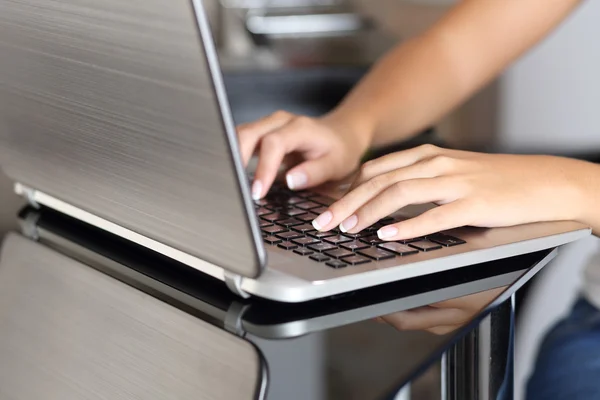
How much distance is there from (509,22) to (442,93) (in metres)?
0.12

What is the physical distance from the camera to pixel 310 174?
883 millimetres

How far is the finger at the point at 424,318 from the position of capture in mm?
540

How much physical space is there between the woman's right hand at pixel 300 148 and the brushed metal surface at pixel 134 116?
0.65ft

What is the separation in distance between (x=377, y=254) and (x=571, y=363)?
Answer: 322 millimetres

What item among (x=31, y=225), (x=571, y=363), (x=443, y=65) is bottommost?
(x=571, y=363)

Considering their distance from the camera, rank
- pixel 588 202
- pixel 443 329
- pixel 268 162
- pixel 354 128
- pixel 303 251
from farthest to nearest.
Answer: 1. pixel 354 128
2. pixel 268 162
3. pixel 588 202
4. pixel 303 251
5. pixel 443 329

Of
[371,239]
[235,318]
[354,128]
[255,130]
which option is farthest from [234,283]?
[354,128]

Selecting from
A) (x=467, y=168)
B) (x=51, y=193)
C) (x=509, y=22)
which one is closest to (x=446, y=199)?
(x=467, y=168)

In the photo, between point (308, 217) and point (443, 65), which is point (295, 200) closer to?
point (308, 217)

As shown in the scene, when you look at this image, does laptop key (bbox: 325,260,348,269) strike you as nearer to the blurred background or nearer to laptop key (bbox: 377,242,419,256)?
laptop key (bbox: 377,242,419,256)

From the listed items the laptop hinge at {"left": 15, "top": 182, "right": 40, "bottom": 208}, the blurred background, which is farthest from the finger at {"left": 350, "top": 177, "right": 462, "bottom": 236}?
the blurred background

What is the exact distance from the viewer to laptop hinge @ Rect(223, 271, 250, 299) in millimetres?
586

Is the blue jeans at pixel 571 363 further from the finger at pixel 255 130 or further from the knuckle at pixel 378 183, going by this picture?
the finger at pixel 255 130

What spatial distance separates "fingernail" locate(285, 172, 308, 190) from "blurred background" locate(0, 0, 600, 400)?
1.19 ft
